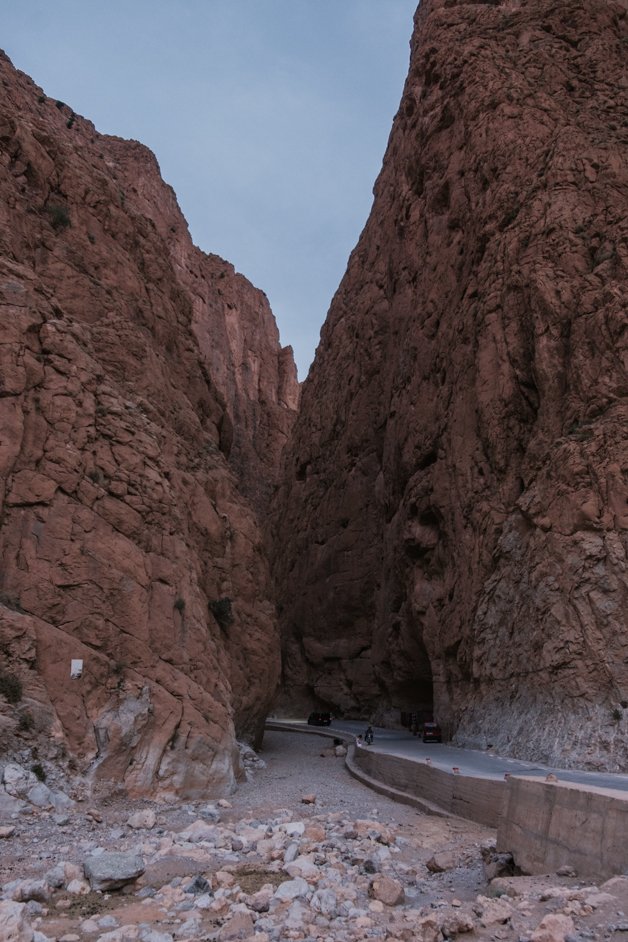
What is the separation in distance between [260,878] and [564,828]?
423 centimetres

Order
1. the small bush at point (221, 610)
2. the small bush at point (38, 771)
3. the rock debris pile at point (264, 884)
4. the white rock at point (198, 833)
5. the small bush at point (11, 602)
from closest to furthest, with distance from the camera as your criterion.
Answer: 1. the rock debris pile at point (264, 884)
2. the white rock at point (198, 833)
3. the small bush at point (38, 771)
4. the small bush at point (11, 602)
5. the small bush at point (221, 610)

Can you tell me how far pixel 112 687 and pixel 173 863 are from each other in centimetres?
547

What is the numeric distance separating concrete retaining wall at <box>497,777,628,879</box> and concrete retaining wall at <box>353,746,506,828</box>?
206 centimetres

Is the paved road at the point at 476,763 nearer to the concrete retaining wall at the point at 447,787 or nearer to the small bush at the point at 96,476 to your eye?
the concrete retaining wall at the point at 447,787

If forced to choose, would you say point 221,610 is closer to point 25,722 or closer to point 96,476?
point 96,476

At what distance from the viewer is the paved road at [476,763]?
14918 millimetres

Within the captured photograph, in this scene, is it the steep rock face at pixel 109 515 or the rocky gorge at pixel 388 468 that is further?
the rocky gorge at pixel 388 468

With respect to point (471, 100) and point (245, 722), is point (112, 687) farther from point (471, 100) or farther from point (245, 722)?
point (471, 100)

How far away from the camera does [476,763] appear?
65.4ft

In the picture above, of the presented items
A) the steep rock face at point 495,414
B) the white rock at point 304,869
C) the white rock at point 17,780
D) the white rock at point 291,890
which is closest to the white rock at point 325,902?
the white rock at point 291,890

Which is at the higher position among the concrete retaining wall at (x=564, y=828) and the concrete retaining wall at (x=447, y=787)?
the concrete retaining wall at (x=564, y=828)

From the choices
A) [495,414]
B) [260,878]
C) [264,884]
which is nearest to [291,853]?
[260,878]

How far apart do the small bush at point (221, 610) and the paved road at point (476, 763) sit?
6808mm

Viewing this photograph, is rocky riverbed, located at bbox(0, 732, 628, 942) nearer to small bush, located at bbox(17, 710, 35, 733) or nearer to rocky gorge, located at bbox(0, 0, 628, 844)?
rocky gorge, located at bbox(0, 0, 628, 844)
